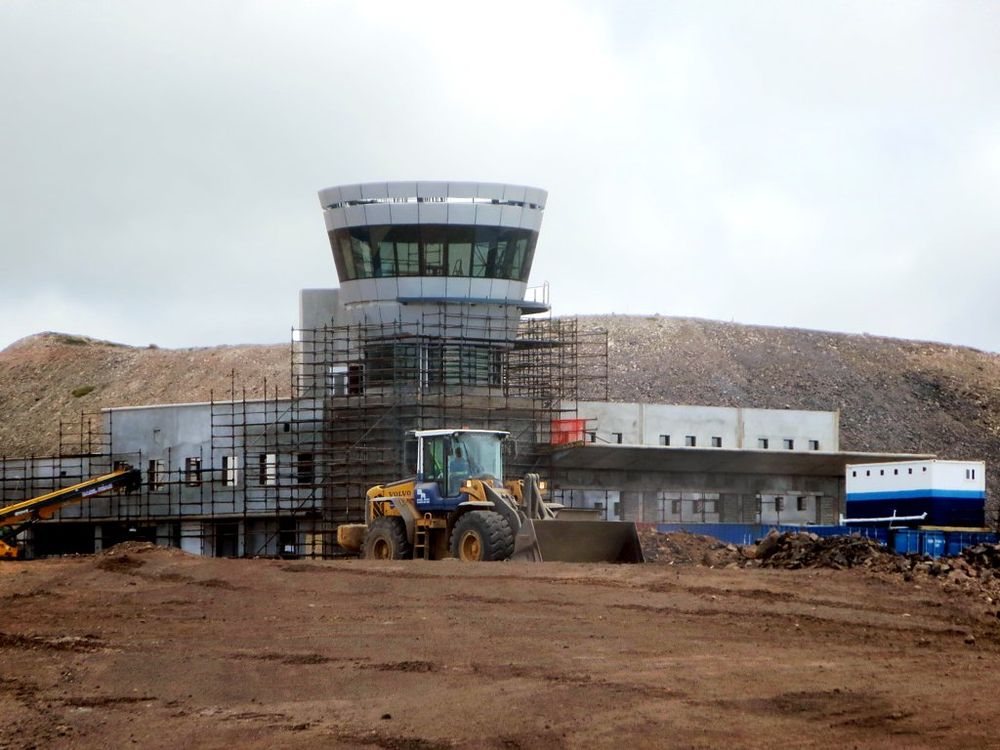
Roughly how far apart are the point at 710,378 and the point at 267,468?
7633 cm

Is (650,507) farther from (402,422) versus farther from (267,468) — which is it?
(267,468)

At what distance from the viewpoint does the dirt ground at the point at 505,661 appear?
47.0 feet

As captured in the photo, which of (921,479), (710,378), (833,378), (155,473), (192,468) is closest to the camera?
(921,479)

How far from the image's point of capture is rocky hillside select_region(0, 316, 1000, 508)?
12112cm

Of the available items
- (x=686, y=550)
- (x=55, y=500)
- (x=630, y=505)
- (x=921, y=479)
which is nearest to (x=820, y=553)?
(x=686, y=550)

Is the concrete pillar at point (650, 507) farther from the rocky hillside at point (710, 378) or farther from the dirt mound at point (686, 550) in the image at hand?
the rocky hillside at point (710, 378)

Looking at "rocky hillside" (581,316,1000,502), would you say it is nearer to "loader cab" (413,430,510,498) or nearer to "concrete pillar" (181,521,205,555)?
"concrete pillar" (181,521,205,555)

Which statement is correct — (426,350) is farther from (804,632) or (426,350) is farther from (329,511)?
(804,632)

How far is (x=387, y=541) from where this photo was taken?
36688 millimetres

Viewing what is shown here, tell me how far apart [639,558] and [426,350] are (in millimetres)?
23803

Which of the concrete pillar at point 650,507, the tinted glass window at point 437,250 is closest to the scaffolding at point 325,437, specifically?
the tinted glass window at point 437,250

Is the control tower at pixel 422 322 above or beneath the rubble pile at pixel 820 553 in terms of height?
above

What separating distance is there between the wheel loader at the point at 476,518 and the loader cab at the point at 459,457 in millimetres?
23

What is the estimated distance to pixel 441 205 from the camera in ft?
183
